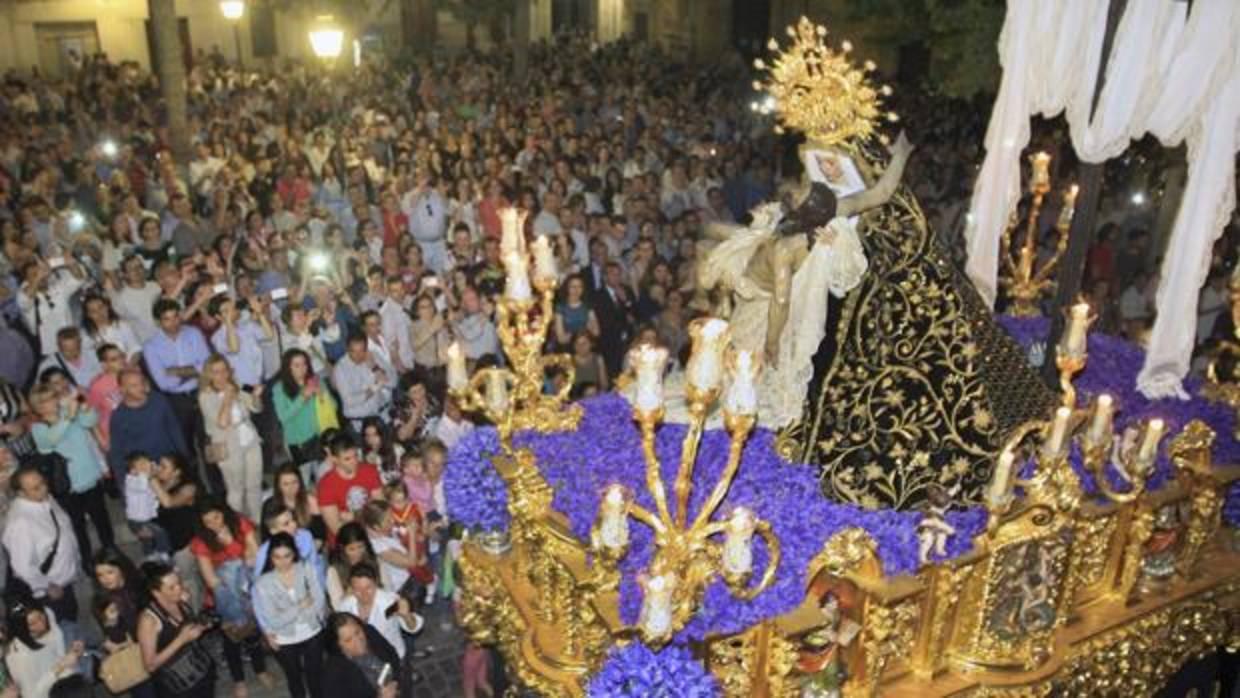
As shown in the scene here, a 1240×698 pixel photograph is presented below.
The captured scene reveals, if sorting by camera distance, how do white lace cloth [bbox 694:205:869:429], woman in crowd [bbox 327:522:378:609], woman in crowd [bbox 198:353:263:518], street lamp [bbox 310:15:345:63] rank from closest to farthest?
white lace cloth [bbox 694:205:869:429], woman in crowd [bbox 327:522:378:609], woman in crowd [bbox 198:353:263:518], street lamp [bbox 310:15:345:63]

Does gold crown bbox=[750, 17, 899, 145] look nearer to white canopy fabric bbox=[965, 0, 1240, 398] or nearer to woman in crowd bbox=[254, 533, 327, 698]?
white canopy fabric bbox=[965, 0, 1240, 398]

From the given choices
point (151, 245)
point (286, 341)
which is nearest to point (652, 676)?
point (286, 341)

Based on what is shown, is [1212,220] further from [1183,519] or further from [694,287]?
[694,287]

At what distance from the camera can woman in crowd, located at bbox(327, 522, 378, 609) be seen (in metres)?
6.94

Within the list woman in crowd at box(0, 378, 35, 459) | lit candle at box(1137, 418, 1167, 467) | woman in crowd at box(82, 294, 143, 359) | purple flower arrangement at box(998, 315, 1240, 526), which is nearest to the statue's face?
lit candle at box(1137, 418, 1167, 467)

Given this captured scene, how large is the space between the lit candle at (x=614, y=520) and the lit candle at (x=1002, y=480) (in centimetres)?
195

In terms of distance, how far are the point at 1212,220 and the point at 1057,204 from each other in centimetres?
931

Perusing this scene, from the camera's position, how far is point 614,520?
14.8ft

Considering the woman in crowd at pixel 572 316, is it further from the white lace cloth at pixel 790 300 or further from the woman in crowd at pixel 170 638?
the woman in crowd at pixel 170 638

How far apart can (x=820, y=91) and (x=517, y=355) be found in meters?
2.40

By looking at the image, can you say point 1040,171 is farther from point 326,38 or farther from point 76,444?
point 326,38

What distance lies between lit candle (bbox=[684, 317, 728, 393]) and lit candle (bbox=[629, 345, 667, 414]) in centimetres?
14

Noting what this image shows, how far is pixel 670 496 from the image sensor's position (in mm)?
6035

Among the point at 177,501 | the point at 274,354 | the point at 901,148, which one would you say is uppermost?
the point at 901,148
